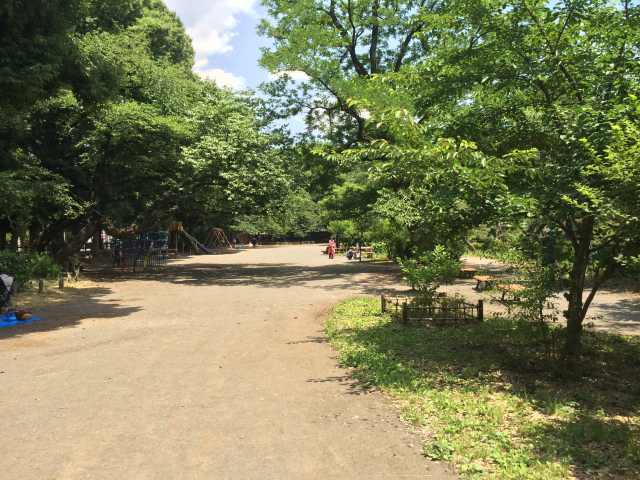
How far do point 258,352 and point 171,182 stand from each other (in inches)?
626

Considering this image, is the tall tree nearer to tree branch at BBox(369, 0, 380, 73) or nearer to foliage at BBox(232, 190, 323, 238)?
tree branch at BBox(369, 0, 380, 73)

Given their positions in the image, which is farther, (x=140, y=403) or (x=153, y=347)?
(x=153, y=347)

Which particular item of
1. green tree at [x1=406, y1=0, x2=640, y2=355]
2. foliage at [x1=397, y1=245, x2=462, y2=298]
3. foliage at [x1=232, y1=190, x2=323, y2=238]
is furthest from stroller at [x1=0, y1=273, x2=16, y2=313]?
foliage at [x1=232, y1=190, x2=323, y2=238]

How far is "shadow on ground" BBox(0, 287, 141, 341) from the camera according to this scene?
407 inches

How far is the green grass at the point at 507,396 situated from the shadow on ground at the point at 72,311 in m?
6.01

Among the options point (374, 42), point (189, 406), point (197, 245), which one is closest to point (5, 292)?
point (189, 406)

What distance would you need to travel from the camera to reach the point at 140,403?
18.9 feet

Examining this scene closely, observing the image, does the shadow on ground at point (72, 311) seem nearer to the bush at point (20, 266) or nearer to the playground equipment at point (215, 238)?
the bush at point (20, 266)

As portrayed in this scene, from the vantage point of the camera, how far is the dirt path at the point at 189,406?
4207 mm

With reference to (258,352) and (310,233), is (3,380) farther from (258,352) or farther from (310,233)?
(310,233)

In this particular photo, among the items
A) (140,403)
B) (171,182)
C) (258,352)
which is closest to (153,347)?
(258,352)

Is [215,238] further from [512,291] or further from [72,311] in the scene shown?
[512,291]

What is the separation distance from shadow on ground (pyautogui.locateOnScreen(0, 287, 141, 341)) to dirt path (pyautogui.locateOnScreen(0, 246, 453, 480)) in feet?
0.36

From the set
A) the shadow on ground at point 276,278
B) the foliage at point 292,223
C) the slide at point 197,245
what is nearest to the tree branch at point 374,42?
the shadow on ground at point 276,278
